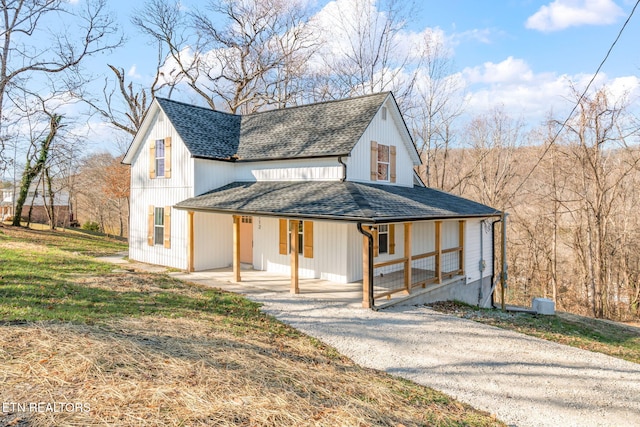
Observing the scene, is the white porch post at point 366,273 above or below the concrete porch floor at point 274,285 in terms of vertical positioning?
above

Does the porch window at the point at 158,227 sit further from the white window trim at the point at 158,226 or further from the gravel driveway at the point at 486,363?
A: the gravel driveway at the point at 486,363

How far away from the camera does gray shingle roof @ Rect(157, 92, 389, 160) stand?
1308 centimetres

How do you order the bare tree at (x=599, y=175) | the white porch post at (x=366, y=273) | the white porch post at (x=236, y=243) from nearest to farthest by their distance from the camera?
the white porch post at (x=366, y=273)
the white porch post at (x=236, y=243)
the bare tree at (x=599, y=175)

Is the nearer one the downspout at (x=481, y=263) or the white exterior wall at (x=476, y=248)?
the white exterior wall at (x=476, y=248)

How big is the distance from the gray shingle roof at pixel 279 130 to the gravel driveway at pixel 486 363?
5.78m

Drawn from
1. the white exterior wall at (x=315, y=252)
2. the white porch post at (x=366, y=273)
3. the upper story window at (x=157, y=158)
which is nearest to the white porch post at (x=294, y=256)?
the white exterior wall at (x=315, y=252)

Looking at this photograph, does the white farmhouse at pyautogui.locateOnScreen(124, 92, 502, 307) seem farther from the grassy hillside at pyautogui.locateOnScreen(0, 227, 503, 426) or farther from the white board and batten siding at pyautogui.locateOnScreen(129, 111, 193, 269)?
the grassy hillside at pyautogui.locateOnScreen(0, 227, 503, 426)

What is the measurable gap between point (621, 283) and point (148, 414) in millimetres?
26418

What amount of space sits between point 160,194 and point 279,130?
17.8 ft

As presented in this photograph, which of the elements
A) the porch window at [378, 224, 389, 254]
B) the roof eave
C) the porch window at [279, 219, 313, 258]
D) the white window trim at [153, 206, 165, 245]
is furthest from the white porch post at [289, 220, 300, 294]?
the white window trim at [153, 206, 165, 245]

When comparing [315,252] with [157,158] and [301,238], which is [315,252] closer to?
[301,238]

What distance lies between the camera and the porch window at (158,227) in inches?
583

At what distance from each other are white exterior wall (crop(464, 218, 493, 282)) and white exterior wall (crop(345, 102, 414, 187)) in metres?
3.10

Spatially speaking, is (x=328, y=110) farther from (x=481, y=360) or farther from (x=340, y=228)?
(x=481, y=360)
